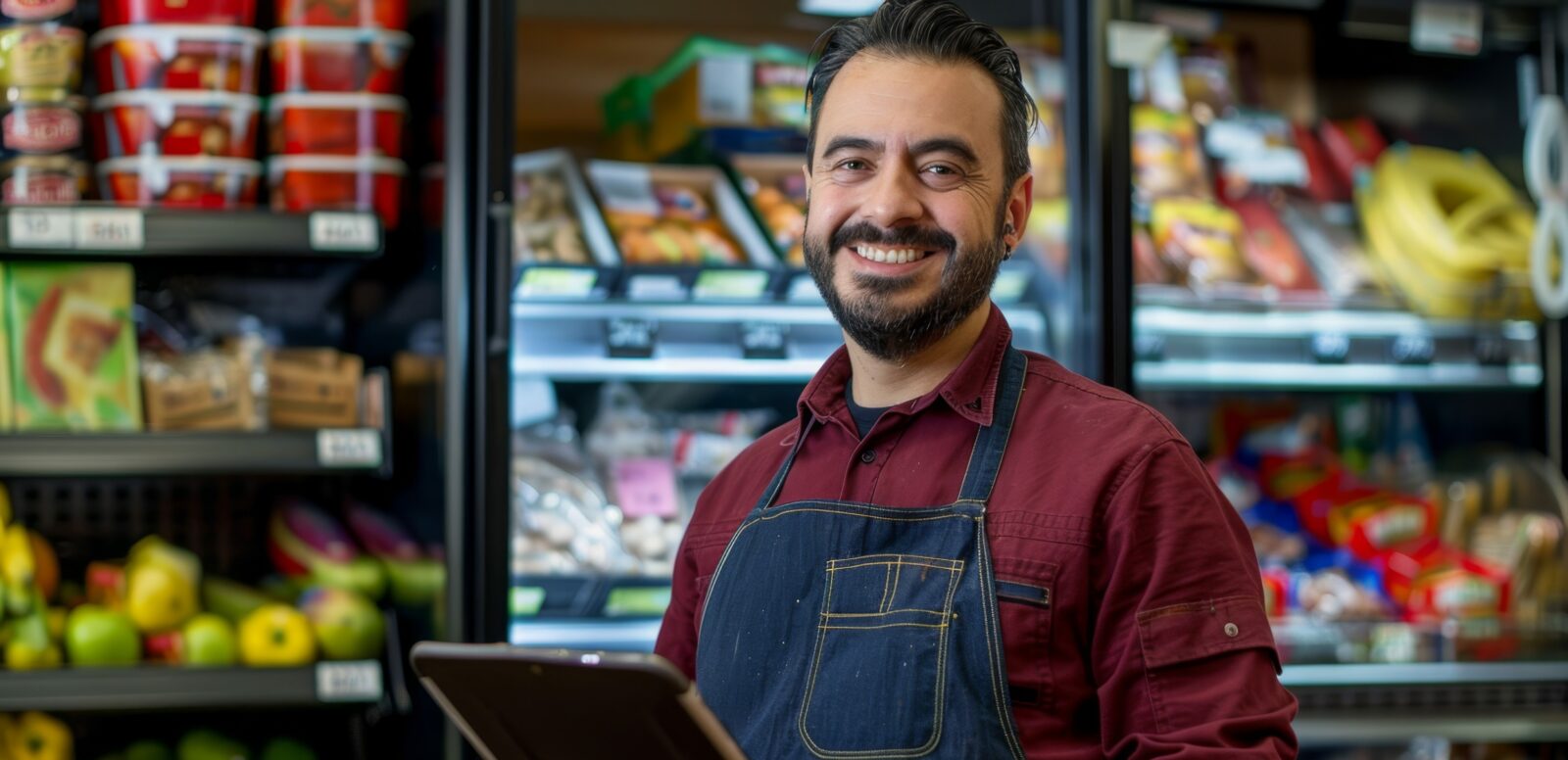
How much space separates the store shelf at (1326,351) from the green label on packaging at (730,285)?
678 mm

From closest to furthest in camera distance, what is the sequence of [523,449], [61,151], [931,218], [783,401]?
[931,218] < [61,151] < [523,449] < [783,401]

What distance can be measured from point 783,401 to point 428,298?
2.85ft

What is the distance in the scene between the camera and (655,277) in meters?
2.54

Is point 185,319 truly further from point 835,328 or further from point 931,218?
point 931,218

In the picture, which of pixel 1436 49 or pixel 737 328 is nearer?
pixel 737 328

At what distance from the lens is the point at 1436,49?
3.06 meters

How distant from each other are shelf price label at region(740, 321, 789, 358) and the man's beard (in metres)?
1.17

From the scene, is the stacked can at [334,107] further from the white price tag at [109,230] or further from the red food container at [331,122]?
the white price tag at [109,230]

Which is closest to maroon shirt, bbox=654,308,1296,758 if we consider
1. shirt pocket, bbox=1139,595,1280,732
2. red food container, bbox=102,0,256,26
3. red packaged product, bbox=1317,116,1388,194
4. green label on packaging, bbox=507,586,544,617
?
shirt pocket, bbox=1139,595,1280,732

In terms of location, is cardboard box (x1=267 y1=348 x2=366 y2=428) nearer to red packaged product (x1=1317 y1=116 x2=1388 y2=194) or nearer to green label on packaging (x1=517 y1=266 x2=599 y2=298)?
green label on packaging (x1=517 y1=266 x2=599 y2=298)

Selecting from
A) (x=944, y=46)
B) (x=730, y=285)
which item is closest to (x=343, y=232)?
(x=730, y=285)

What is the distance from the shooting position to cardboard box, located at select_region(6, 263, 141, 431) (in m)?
2.34

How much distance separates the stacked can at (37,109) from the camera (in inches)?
91.4

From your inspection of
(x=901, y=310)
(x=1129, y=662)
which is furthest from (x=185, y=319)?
(x=1129, y=662)
